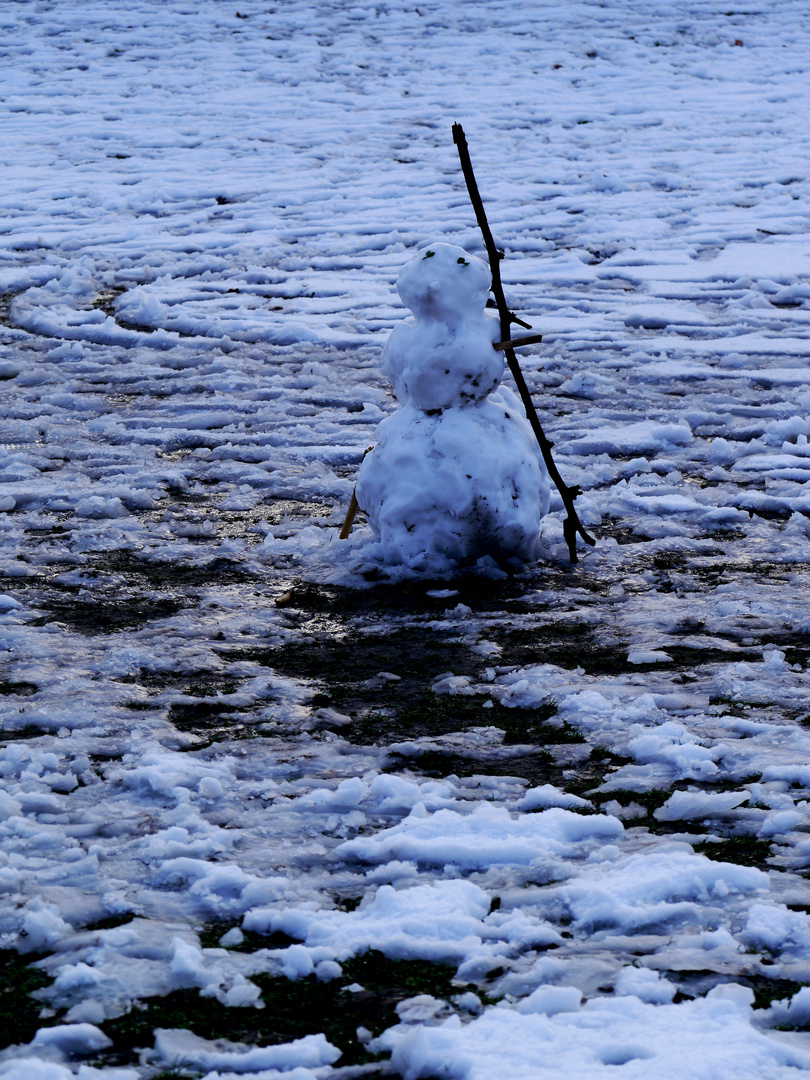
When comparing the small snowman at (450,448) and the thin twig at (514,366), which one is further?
the small snowman at (450,448)

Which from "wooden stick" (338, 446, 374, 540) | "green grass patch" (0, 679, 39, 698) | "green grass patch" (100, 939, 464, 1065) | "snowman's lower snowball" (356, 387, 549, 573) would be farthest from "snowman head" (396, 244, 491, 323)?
"green grass patch" (100, 939, 464, 1065)

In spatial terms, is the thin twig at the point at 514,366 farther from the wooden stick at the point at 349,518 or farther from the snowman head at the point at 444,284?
the wooden stick at the point at 349,518

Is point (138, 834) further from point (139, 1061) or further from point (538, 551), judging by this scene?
point (538, 551)

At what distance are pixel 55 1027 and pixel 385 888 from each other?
639 mm

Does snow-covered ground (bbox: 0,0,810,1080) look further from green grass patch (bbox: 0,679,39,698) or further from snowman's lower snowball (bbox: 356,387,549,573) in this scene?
snowman's lower snowball (bbox: 356,387,549,573)

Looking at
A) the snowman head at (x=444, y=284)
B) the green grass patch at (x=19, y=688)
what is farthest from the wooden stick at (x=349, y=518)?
the green grass patch at (x=19, y=688)

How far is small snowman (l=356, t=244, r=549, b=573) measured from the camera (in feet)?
11.9

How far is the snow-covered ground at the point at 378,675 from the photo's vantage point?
72.6 inches

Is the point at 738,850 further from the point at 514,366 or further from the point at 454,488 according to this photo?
the point at 514,366

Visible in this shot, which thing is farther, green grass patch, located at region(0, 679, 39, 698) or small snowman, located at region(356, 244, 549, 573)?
small snowman, located at region(356, 244, 549, 573)

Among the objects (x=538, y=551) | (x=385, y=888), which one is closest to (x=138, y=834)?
(x=385, y=888)

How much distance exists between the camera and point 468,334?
365 centimetres

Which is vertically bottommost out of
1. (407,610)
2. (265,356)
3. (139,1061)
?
(139,1061)

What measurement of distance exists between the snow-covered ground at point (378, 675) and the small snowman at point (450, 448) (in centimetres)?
18
